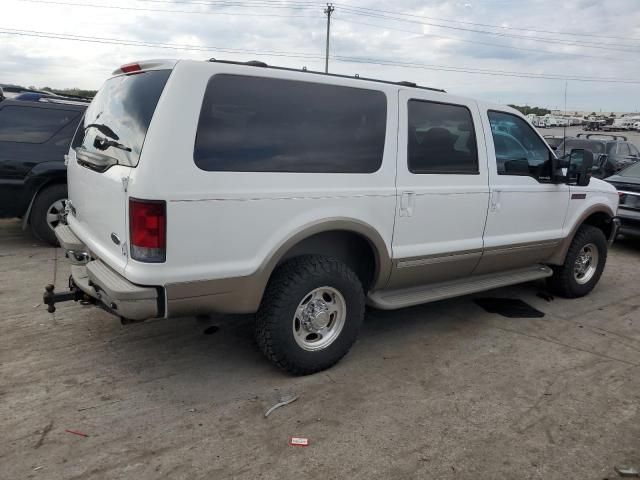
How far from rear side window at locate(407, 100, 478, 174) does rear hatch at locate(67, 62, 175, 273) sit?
1850 millimetres

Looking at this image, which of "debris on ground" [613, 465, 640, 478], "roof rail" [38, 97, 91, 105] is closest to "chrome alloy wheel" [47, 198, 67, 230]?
"roof rail" [38, 97, 91, 105]

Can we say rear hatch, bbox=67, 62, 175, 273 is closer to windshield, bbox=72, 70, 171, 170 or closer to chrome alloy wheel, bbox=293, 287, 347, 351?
windshield, bbox=72, 70, 171, 170

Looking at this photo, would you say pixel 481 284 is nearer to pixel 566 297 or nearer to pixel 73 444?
pixel 566 297

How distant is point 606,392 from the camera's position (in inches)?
145

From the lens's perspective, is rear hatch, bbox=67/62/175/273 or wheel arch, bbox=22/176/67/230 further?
wheel arch, bbox=22/176/67/230

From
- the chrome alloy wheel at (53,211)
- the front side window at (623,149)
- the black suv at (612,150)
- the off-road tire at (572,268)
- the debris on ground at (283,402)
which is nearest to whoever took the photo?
the debris on ground at (283,402)

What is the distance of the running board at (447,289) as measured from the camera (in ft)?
13.4

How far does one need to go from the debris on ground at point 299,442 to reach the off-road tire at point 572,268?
12.4 feet

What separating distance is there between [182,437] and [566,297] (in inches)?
178

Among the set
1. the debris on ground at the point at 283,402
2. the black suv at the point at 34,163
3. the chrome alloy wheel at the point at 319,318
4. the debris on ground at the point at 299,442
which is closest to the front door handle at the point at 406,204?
the chrome alloy wheel at the point at 319,318

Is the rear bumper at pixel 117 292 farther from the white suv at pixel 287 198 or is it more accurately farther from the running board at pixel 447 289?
the running board at pixel 447 289

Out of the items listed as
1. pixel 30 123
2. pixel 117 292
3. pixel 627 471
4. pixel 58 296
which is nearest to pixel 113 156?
pixel 117 292

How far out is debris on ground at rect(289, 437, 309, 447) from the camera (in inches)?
116

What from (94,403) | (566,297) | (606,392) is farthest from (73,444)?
(566,297)
